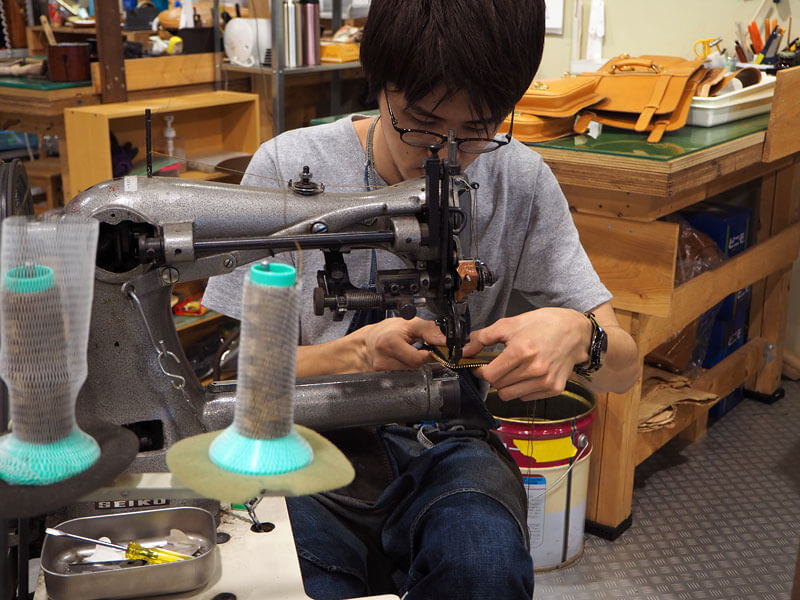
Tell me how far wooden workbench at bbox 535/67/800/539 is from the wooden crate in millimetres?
1115

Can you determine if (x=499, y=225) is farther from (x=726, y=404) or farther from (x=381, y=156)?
(x=726, y=404)

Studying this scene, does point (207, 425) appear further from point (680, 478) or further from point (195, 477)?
point (680, 478)

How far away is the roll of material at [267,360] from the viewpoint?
577mm

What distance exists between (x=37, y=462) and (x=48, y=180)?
2544 millimetres

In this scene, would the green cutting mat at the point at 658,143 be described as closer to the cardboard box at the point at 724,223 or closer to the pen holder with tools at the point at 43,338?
the cardboard box at the point at 724,223

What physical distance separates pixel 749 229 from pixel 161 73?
199cm

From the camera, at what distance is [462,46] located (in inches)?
41.7

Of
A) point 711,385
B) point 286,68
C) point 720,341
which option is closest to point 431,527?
point 711,385

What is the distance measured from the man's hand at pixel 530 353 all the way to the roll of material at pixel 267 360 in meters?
Result: 0.51

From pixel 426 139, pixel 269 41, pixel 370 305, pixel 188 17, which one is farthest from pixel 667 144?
pixel 188 17

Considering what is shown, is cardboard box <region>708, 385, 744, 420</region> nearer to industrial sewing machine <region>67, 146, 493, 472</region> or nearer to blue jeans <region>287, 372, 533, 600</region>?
blue jeans <region>287, 372, 533, 600</region>

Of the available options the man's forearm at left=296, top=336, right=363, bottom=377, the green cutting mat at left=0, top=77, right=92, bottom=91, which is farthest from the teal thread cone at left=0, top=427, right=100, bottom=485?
the green cutting mat at left=0, top=77, right=92, bottom=91

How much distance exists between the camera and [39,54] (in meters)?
3.25

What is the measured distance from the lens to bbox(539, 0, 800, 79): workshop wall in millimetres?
2953
